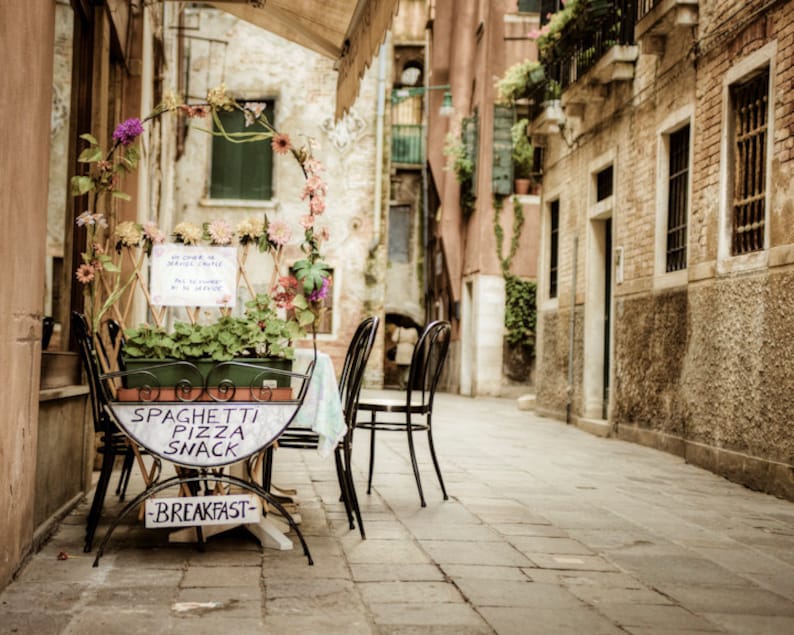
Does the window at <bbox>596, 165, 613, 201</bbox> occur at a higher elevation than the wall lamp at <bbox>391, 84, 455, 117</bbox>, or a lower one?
lower

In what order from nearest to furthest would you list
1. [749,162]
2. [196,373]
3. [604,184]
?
[196,373]
[749,162]
[604,184]

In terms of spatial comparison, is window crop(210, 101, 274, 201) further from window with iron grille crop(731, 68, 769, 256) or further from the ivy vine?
window with iron grille crop(731, 68, 769, 256)

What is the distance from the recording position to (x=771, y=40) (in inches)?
294

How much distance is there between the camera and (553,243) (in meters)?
15.1

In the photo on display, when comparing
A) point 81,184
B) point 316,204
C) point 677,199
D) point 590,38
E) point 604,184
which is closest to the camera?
point 81,184

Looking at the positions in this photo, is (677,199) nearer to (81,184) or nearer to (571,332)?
(571,332)

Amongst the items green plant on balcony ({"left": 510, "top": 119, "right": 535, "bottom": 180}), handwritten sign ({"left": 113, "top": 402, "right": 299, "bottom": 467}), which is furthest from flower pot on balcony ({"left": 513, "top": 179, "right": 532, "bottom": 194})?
handwritten sign ({"left": 113, "top": 402, "right": 299, "bottom": 467})

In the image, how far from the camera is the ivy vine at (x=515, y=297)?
2142 cm

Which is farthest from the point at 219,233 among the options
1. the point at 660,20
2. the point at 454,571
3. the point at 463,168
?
the point at 463,168

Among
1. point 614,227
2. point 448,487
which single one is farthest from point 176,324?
point 614,227

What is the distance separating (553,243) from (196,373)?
1154 centimetres

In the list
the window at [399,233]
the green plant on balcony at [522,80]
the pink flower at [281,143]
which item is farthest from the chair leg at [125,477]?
the window at [399,233]

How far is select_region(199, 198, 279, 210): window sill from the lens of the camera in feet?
65.3

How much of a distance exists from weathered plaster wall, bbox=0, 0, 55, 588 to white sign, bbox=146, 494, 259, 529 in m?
0.47
